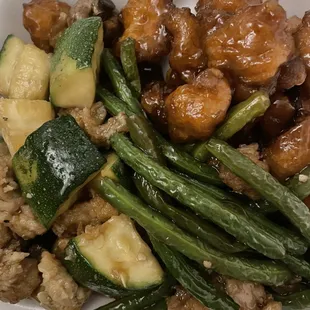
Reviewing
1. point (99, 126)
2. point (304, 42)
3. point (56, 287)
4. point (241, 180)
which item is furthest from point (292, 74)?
point (56, 287)

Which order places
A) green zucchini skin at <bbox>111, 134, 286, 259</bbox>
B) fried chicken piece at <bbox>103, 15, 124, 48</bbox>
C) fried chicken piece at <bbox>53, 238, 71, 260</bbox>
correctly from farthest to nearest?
fried chicken piece at <bbox>103, 15, 124, 48</bbox> → fried chicken piece at <bbox>53, 238, 71, 260</bbox> → green zucchini skin at <bbox>111, 134, 286, 259</bbox>

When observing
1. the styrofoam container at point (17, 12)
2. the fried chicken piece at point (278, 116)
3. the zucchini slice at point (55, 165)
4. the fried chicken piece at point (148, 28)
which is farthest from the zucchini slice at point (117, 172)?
the styrofoam container at point (17, 12)

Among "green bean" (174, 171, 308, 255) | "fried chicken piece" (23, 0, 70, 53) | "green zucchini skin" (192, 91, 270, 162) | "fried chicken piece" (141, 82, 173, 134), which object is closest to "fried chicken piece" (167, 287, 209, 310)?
"green bean" (174, 171, 308, 255)

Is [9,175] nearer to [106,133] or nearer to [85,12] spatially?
[106,133]

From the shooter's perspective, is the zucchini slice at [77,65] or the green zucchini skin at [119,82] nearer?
the zucchini slice at [77,65]

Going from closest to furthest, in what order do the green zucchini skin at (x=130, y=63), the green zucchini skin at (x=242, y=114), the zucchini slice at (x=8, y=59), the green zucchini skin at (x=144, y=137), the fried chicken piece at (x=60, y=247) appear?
1. the green zucchini skin at (x=242, y=114)
2. the green zucchini skin at (x=144, y=137)
3. the fried chicken piece at (x=60, y=247)
4. the green zucchini skin at (x=130, y=63)
5. the zucchini slice at (x=8, y=59)

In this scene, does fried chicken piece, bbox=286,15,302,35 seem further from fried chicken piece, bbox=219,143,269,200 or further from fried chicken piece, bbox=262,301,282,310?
fried chicken piece, bbox=262,301,282,310

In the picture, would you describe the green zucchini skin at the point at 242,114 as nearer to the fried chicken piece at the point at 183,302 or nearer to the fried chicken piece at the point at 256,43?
the fried chicken piece at the point at 256,43

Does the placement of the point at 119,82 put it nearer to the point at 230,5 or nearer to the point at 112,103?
the point at 112,103
